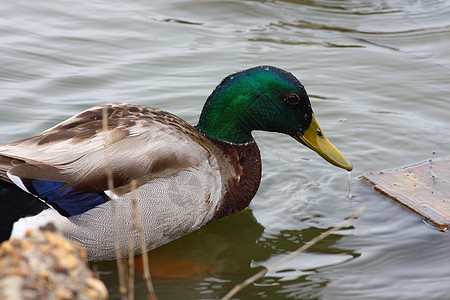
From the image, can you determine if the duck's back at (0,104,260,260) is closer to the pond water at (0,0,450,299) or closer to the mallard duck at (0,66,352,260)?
the mallard duck at (0,66,352,260)

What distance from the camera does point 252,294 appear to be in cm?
389

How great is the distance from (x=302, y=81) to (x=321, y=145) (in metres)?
2.00

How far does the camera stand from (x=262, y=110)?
462 cm

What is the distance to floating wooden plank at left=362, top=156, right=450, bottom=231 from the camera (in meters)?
4.62

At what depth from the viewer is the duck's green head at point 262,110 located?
455cm

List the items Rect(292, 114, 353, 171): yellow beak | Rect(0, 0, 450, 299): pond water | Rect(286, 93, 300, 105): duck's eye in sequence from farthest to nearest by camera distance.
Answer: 1. Rect(292, 114, 353, 171): yellow beak
2. Rect(286, 93, 300, 105): duck's eye
3. Rect(0, 0, 450, 299): pond water

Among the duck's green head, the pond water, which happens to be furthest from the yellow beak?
the pond water

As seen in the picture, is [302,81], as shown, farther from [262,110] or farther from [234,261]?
[234,261]

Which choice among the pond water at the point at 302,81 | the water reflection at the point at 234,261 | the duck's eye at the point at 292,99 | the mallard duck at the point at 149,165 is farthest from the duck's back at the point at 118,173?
the duck's eye at the point at 292,99

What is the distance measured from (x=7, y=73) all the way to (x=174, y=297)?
A: 347cm

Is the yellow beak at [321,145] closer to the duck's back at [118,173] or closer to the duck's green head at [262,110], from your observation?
the duck's green head at [262,110]

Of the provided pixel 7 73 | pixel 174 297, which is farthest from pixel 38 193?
pixel 7 73

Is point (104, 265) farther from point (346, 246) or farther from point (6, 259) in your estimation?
point (6, 259)

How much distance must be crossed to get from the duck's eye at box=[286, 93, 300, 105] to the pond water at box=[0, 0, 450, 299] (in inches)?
27.4
